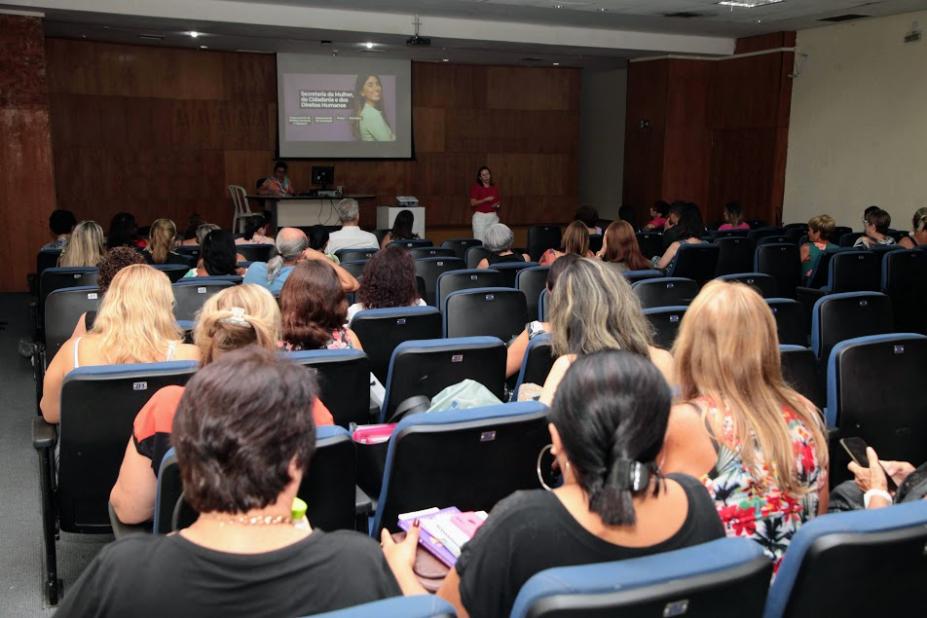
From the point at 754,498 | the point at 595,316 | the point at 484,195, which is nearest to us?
the point at 754,498

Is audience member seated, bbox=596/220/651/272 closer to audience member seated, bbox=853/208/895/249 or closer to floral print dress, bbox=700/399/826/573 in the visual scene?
audience member seated, bbox=853/208/895/249

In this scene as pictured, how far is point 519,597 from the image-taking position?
4.39 ft

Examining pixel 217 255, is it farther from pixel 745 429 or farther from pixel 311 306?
pixel 745 429

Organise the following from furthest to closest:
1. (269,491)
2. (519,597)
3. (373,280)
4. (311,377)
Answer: (373,280) < (311,377) < (269,491) < (519,597)

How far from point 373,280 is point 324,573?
10.3ft

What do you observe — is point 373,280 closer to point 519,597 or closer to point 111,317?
point 111,317

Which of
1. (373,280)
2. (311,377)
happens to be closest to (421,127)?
(373,280)

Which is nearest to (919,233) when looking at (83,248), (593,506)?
(593,506)

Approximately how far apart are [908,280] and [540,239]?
4340mm

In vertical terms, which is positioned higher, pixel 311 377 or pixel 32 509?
pixel 311 377

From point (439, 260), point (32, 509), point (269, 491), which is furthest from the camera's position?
point (439, 260)

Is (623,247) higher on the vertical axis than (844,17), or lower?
lower

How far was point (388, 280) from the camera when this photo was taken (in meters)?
4.46

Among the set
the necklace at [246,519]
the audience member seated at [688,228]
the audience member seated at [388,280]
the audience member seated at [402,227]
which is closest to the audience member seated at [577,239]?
the audience member seated at [688,228]
